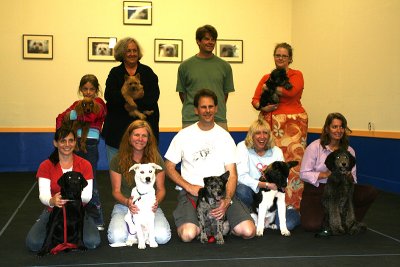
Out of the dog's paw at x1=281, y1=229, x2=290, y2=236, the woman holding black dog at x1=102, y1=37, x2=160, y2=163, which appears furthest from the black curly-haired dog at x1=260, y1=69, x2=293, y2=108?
the dog's paw at x1=281, y1=229, x2=290, y2=236

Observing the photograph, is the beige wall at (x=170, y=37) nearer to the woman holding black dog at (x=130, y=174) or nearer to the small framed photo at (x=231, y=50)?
the small framed photo at (x=231, y=50)

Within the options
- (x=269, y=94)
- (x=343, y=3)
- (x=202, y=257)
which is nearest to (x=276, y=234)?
(x=202, y=257)

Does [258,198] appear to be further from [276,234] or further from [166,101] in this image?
[166,101]

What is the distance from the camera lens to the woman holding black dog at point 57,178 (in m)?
3.72

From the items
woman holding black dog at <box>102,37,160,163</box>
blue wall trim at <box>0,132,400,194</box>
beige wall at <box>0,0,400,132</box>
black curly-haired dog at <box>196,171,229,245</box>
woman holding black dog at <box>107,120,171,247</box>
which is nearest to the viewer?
black curly-haired dog at <box>196,171,229,245</box>

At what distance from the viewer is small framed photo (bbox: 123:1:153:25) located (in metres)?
9.45

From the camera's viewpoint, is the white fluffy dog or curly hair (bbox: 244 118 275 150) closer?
curly hair (bbox: 244 118 275 150)

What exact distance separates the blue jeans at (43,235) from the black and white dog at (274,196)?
125 centimetres

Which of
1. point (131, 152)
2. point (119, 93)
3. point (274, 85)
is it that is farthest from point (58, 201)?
point (274, 85)

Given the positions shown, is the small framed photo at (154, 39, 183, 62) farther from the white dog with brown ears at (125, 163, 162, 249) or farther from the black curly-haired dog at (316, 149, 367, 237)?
the white dog with brown ears at (125, 163, 162, 249)

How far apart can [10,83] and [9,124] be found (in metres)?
0.70

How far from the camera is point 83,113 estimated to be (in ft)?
14.2

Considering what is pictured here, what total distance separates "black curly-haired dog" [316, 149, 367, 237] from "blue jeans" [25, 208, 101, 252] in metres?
1.71

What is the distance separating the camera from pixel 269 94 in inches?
195
